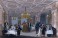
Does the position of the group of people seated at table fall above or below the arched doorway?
below

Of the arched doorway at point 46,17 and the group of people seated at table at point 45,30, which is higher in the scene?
the arched doorway at point 46,17

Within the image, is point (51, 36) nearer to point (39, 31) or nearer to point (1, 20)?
point (39, 31)

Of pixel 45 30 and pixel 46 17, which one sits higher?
pixel 46 17

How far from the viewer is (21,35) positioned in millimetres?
1091

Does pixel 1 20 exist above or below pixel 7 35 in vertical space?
above

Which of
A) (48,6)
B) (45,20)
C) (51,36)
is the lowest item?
(51,36)

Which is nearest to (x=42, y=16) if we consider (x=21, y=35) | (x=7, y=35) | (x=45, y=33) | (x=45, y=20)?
(x=45, y=20)

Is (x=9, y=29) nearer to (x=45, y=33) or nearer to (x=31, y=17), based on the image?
(x=31, y=17)

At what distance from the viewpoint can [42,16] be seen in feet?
3.56

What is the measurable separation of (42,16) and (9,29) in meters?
0.33

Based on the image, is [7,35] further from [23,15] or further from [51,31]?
[51,31]

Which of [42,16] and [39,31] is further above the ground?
[42,16]

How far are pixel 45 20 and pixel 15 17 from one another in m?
0.28

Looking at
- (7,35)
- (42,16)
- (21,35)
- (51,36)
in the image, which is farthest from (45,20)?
(7,35)
